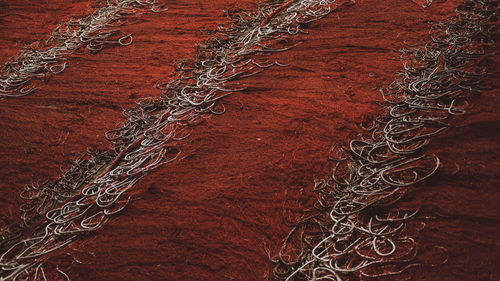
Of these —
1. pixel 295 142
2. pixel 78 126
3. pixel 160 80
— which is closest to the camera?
pixel 295 142

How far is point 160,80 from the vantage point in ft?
18.5

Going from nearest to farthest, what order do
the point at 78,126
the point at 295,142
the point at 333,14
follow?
the point at 295,142
the point at 78,126
the point at 333,14

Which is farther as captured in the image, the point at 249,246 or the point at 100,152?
the point at 100,152

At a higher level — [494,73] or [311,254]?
[494,73]

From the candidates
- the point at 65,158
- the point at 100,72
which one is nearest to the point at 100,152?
the point at 65,158

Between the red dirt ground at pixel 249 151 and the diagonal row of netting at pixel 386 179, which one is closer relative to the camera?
the diagonal row of netting at pixel 386 179

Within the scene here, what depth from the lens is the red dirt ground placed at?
2.94m

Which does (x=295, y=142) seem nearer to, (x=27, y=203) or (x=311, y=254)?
(x=311, y=254)

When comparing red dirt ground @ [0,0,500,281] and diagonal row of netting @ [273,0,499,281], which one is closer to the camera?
diagonal row of netting @ [273,0,499,281]

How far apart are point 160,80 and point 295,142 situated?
2553mm

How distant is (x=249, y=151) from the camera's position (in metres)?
3.90

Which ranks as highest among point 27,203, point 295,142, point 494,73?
point 494,73

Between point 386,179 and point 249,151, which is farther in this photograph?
point 249,151

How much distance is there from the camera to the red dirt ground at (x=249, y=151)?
2938 mm
